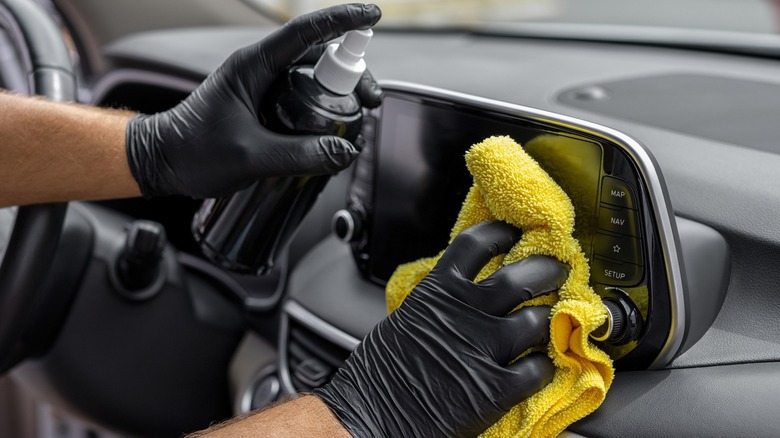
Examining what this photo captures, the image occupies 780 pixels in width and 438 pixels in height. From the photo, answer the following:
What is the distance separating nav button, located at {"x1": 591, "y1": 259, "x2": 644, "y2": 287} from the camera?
2.23 feet

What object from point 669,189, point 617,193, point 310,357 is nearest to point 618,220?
point 617,193

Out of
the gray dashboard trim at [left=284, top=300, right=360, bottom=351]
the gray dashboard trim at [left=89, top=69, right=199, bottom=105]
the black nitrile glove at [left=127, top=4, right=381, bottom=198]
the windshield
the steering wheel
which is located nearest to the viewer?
the black nitrile glove at [left=127, top=4, right=381, bottom=198]

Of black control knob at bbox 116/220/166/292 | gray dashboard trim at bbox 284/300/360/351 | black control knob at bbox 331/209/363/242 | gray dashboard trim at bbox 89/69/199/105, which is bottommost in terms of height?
black control knob at bbox 116/220/166/292

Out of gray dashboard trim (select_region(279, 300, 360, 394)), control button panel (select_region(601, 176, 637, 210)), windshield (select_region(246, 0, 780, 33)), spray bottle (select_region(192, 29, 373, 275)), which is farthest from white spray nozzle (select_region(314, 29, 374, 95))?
windshield (select_region(246, 0, 780, 33))

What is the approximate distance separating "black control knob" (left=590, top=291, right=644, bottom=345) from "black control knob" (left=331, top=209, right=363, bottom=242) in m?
0.39

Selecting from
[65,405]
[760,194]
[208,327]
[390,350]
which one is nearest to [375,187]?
[390,350]

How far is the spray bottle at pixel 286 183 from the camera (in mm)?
744

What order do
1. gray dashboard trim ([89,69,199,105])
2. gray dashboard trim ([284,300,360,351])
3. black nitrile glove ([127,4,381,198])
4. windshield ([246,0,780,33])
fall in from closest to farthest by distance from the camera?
black nitrile glove ([127,4,381,198]) → gray dashboard trim ([284,300,360,351]) → gray dashboard trim ([89,69,199,105]) → windshield ([246,0,780,33])

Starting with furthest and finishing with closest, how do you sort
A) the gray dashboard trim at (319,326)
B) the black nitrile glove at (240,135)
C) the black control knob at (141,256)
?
1. the black control knob at (141,256)
2. the gray dashboard trim at (319,326)
3. the black nitrile glove at (240,135)

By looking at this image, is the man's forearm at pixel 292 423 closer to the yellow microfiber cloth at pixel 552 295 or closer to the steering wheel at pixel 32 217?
the yellow microfiber cloth at pixel 552 295

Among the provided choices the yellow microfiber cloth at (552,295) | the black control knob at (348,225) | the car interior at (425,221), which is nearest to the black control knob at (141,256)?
the car interior at (425,221)

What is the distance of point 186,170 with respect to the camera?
84 cm

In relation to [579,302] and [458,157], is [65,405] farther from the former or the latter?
[579,302]

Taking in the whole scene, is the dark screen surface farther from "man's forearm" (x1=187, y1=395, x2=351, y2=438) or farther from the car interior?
"man's forearm" (x1=187, y1=395, x2=351, y2=438)
